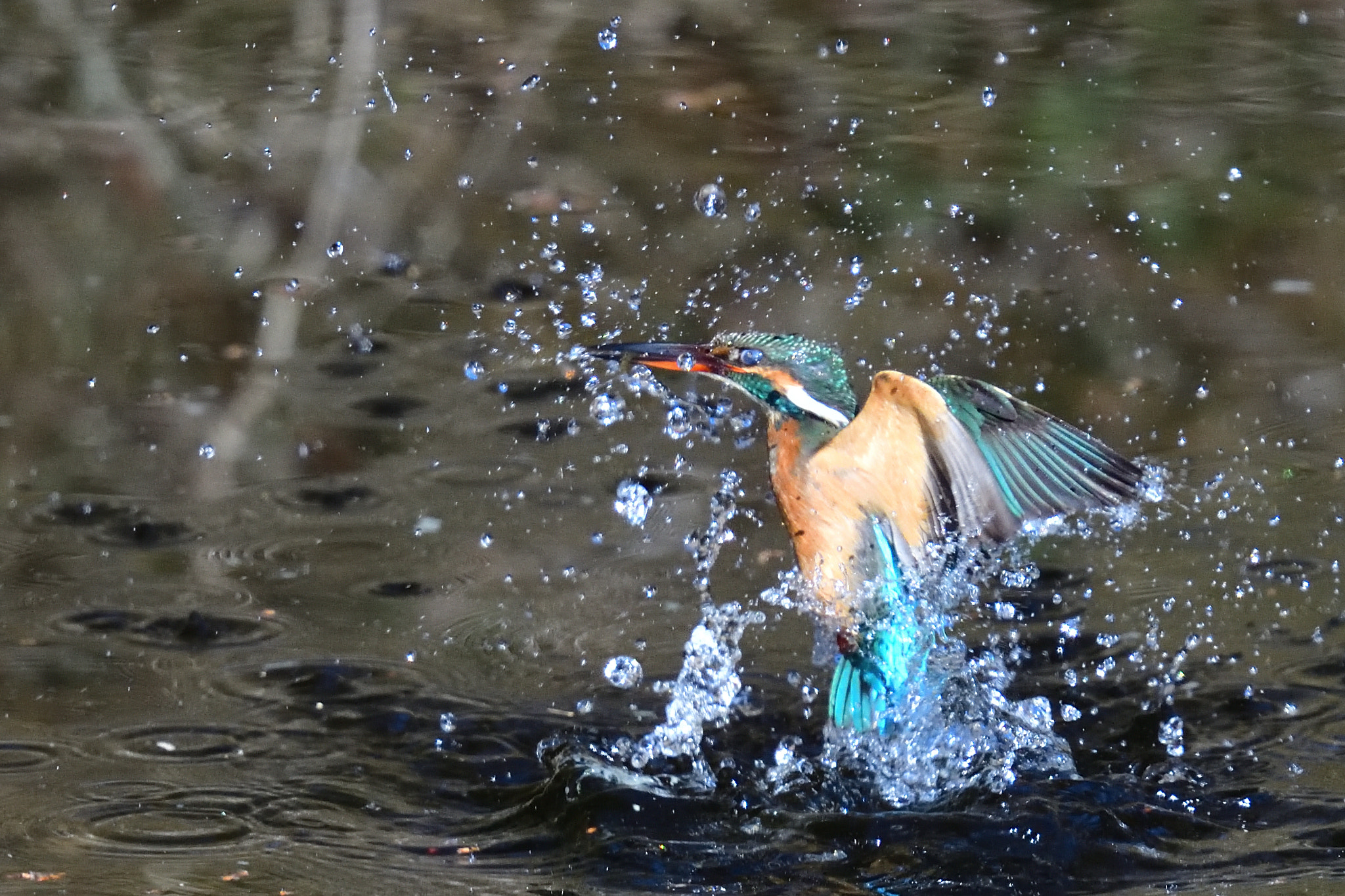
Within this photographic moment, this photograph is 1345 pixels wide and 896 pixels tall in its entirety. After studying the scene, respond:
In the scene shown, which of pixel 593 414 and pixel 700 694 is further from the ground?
pixel 593 414

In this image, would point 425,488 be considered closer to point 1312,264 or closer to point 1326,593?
point 1326,593

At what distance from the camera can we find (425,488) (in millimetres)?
3686

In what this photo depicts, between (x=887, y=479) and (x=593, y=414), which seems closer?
(x=887, y=479)

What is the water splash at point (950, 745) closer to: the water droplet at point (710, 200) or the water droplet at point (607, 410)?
the water droplet at point (607, 410)

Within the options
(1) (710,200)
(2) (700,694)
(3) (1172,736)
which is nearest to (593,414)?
(1) (710,200)

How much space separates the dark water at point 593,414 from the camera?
8.04 feet

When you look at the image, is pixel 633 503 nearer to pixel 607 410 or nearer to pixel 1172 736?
pixel 607 410

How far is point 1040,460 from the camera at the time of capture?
2.53m

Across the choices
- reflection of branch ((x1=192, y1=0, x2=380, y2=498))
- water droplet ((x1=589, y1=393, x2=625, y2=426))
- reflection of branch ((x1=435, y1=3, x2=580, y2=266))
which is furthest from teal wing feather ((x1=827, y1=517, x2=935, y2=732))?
reflection of branch ((x1=435, y1=3, x2=580, y2=266))

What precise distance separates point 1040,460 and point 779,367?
0.43 metres

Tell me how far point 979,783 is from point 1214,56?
3420 millimetres

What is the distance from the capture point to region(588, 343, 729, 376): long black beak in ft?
8.62

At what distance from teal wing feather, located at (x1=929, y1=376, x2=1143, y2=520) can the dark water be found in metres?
0.44

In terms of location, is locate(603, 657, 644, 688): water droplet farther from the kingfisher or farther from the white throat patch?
the white throat patch
